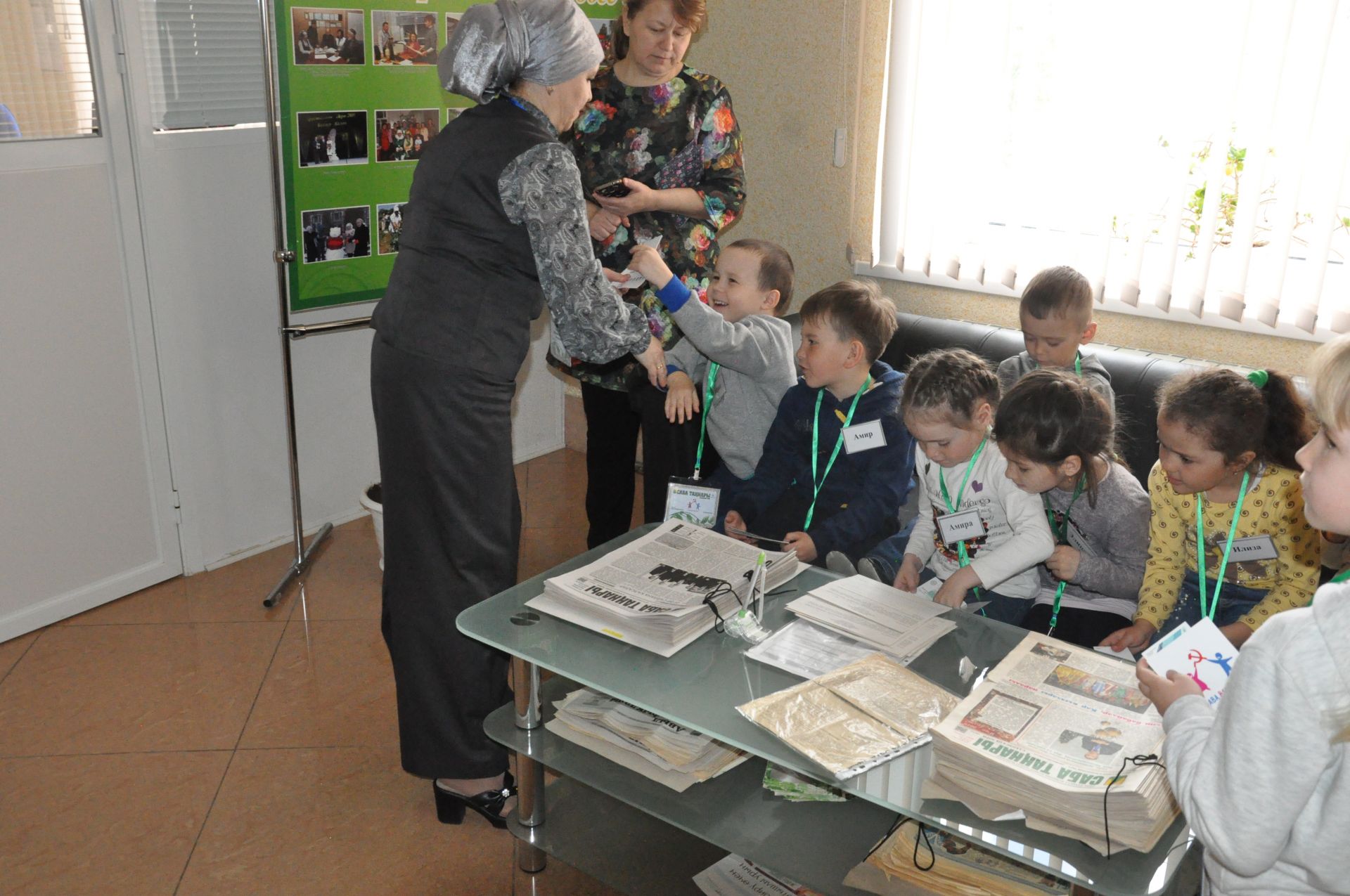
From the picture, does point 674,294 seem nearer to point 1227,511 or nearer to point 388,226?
point 1227,511

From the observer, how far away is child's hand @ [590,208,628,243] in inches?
115

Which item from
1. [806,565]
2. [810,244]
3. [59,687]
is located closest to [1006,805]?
[806,565]

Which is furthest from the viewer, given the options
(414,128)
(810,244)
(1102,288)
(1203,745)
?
(810,244)

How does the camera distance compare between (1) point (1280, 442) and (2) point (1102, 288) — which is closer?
(1) point (1280, 442)

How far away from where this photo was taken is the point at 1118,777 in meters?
1.43

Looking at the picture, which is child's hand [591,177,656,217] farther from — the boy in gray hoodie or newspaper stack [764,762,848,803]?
newspaper stack [764,762,848,803]

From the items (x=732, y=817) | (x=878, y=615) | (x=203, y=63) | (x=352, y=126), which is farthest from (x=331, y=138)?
(x=732, y=817)

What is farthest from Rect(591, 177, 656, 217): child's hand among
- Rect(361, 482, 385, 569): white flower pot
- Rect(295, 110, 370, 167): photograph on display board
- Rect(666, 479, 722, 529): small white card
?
Rect(361, 482, 385, 569): white flower pot

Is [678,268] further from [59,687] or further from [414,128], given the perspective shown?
[59,687]

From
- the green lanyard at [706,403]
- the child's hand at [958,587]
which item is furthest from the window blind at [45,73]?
the child's hand at [958,587]

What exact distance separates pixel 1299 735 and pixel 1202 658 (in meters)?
0.48

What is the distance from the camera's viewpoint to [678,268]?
9.94 ft

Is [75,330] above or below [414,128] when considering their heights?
below

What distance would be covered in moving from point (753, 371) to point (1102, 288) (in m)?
1.18
